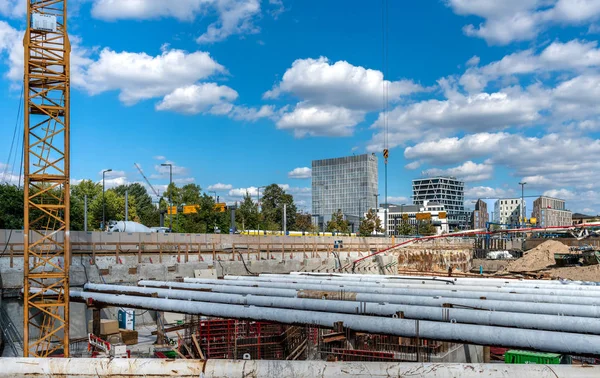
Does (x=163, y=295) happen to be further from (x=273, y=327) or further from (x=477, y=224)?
(x=477, y=224)

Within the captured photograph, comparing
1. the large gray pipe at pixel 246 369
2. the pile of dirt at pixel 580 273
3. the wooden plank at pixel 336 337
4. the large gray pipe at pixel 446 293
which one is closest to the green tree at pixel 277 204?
the pile of dirt at pixel 580 273

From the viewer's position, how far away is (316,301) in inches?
571

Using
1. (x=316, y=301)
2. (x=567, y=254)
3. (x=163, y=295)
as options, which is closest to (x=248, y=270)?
(x=163, y=295)

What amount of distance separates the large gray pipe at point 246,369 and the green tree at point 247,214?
87.6 meters

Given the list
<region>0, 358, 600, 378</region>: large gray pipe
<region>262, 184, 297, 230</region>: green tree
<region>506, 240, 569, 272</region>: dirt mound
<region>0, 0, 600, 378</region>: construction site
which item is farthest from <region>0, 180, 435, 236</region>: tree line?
<region>0, 358, 600, 378</region>: large gray pipe

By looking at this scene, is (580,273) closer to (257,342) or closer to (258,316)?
(257,342)

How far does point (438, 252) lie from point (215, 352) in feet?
161

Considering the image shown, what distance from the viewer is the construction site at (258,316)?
15.6 ft

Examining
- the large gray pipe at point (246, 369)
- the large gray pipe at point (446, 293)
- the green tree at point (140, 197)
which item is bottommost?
the large gray pipe at point (446, 293)

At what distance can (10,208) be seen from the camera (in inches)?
2557

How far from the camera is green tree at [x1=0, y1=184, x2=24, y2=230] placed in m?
63.1

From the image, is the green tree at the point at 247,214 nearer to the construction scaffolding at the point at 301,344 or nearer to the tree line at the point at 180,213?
the tree line at the point at 180,213

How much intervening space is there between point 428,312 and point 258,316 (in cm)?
451

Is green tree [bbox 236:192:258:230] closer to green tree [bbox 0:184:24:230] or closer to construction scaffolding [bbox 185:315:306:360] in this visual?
green tree [bbox 0:184:24:230]
